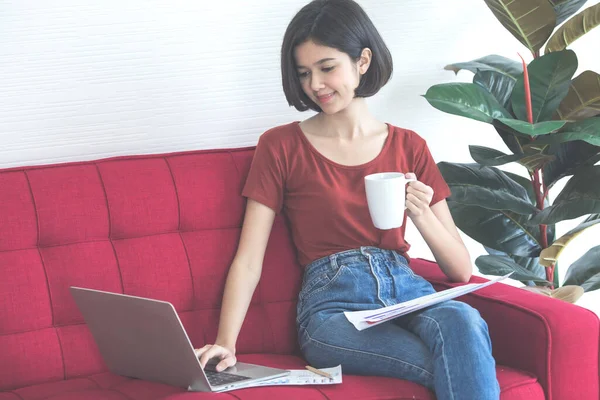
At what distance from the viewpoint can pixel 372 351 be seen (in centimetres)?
174

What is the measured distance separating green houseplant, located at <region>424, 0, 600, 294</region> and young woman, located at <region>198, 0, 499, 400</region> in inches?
9.9

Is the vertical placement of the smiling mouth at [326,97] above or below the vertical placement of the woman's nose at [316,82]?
below

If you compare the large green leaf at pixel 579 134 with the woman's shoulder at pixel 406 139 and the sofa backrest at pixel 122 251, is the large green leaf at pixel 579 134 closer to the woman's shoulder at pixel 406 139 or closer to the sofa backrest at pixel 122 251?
the woman's shoulder at pixel 406 139

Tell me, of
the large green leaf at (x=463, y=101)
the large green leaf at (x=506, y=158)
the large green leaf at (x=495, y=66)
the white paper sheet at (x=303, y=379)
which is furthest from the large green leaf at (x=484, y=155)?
the white paper sheet at (x=303, y=379)

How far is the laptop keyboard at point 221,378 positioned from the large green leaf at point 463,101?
35.1 inches

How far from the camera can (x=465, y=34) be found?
265 centimetres

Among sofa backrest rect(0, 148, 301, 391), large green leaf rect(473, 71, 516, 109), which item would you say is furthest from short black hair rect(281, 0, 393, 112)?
large green leaf rect(473, 71, 516, 109)

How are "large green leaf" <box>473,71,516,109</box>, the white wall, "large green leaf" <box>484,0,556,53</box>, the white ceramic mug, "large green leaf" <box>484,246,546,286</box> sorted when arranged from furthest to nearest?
"large green leaf" <box>484,246,546,286</box>
"large green leaf" <box>473,71,516,109</box>
"large green leaf" <box>484,0,556,53</box>
the white wall
the white ceramic mug

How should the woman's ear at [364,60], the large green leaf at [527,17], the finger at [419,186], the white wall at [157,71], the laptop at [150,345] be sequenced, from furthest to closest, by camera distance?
the large green leaf at [527,17] → the white wall at [157,71] → the woman's ear at [364,60] → the finger at [419,186] → the laptop at [150,345]

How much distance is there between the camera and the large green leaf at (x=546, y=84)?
7.30 ft

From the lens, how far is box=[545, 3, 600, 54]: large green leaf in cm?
232

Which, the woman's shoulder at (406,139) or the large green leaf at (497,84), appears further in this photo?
the large green leaf at (497,84)

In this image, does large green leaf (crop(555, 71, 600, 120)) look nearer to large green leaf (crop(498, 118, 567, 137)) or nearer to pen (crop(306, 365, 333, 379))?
large green leaf (crop(498, 118, 567, 137))

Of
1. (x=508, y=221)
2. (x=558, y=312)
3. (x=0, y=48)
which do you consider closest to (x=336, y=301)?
(x=558, y=312)
